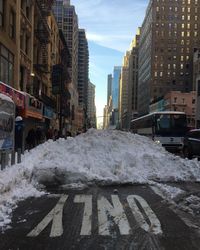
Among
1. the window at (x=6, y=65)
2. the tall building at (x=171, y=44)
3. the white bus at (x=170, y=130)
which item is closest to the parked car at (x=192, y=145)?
the white bus at (x=170, y=130)

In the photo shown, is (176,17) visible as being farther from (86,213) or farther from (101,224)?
(101,224)

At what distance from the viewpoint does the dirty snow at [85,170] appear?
12.4 m

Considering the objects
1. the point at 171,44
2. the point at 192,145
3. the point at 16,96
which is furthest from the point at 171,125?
the point at 171,44

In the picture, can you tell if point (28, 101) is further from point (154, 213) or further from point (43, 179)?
point (154, 213)

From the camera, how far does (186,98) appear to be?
14388 cm

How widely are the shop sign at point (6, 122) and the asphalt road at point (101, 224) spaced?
4.14 metres

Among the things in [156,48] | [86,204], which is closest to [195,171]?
[86,204]

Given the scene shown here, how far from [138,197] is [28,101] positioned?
28.7 m

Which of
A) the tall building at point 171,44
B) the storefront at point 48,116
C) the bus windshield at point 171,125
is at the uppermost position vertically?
the tall building at point 171,44

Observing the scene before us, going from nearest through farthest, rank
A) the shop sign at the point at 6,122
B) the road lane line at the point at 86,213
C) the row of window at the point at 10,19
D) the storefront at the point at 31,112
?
1. the road lane line at the point at 86,213
2. the shop sign at the point at 6,122
3. the row of window at the point at 10,19
4. the storefront at the point at 31,112

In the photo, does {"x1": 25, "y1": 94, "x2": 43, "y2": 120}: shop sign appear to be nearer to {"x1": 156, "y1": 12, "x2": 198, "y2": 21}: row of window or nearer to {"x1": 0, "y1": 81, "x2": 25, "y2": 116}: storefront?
{"x1": 0, "y1": 81, "x2": 25, "y2": 116}: storefront

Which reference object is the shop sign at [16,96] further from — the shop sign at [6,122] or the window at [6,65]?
the shop sign at [6,122]

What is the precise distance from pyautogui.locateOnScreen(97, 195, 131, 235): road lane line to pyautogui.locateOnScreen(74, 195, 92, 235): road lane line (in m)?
0.20

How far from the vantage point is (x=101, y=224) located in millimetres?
8773
